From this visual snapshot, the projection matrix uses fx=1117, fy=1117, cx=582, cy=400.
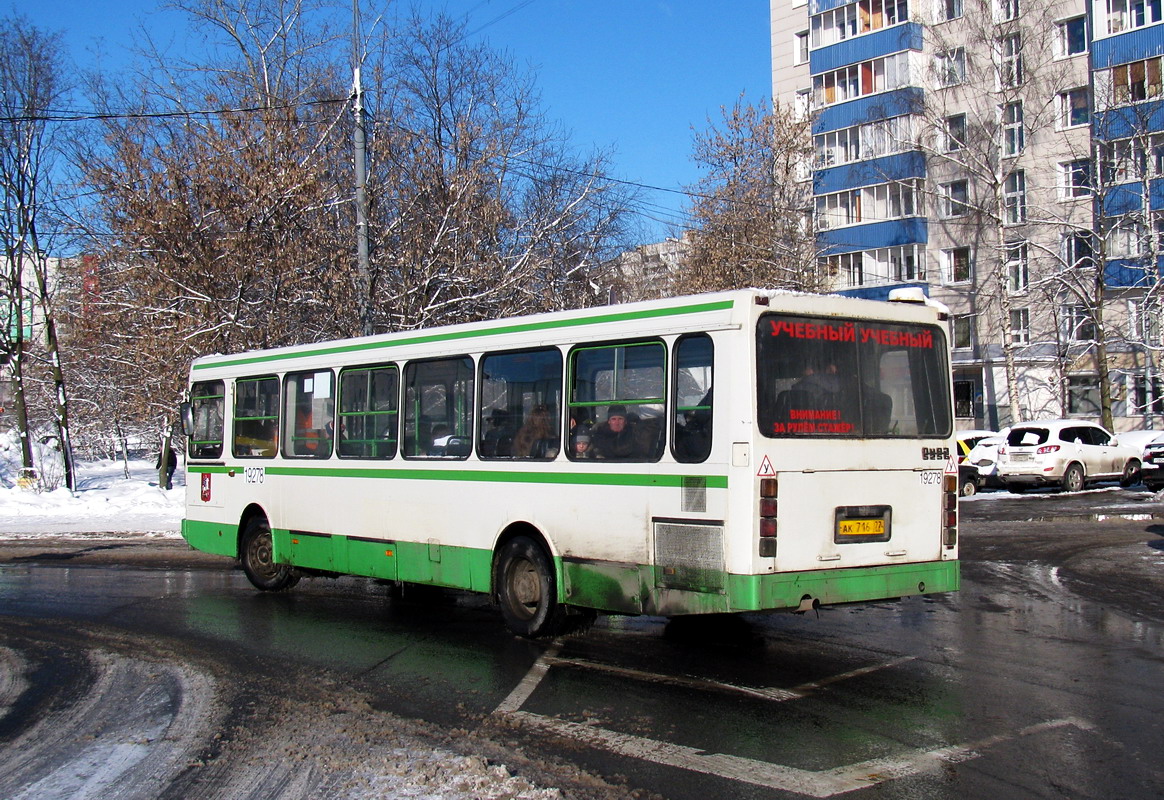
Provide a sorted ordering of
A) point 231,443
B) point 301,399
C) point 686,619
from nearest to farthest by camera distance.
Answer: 1. point 686,619
2. point 301,399
3. point 231,443

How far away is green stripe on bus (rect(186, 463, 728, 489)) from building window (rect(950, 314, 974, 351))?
42525 mm

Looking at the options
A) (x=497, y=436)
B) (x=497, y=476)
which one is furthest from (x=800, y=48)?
(x=497, y=476)

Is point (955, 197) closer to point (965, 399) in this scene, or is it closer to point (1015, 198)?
point (1015, 198)

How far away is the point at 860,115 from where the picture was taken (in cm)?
5172

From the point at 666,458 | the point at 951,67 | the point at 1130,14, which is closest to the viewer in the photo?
the point at 666,458

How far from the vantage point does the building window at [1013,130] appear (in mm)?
47259

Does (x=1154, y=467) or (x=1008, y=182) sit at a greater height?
(x=1008, y=182)

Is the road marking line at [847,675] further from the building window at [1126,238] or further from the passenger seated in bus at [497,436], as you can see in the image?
the building window at [1126,238]

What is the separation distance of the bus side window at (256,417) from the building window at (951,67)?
43.1m

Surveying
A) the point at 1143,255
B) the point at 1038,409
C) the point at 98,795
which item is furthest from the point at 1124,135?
the point at 98,795

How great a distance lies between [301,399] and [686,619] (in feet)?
15.8

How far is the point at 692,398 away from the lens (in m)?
7.85

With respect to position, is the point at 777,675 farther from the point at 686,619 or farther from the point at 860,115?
the point at 860,115

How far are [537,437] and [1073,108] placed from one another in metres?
44.4
